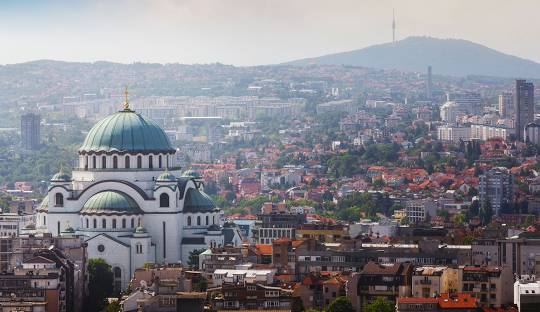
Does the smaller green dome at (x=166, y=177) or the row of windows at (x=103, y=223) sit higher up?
the smaller green dome at (x=166, y=177)

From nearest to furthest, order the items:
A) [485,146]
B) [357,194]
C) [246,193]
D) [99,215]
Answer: [99,215]
[357,194]
[246,193]
[485,146]

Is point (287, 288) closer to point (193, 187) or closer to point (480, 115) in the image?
point (193, 187)

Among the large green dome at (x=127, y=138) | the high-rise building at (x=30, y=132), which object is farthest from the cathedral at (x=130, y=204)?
the high-rise building at (x=30, y=132)

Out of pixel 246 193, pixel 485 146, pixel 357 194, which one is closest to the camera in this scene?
pixel 357 194

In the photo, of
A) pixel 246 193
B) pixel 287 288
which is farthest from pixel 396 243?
pixel 246 193

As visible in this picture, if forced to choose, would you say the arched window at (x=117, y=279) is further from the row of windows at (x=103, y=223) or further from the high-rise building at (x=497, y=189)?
the high-rise building at (x=497, y=189)

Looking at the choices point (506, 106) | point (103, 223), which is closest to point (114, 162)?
point (103, 223)

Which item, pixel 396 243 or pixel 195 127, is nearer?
pixel 396 243
